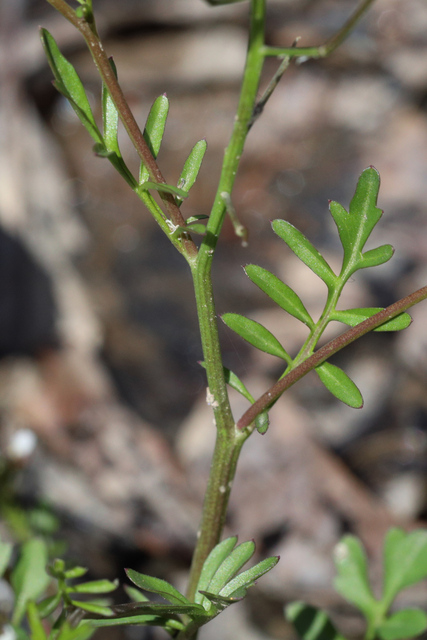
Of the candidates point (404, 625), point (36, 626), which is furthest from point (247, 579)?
point (404, 625)

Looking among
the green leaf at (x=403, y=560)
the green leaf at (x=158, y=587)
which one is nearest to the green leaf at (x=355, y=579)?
the green leaf at (x=403, y=560)

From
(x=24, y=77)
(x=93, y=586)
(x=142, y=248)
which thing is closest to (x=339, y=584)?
(x=93, y=586)

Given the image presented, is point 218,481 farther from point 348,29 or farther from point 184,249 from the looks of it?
point 348,29

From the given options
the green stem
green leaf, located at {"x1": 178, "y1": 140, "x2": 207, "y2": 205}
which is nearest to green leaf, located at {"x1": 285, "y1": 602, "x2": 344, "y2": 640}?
green leaf, located at {"x1": 178, "y1": 140, "x2": 207, "y2": 205}

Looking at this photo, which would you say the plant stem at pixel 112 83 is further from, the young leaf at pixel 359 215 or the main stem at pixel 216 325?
the young leaf at pixel 359 215

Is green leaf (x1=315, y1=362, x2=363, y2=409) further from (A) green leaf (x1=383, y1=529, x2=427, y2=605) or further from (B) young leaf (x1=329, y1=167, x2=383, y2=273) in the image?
(A) green leaf (x1=383, y1=529, x2=427, y2=605)

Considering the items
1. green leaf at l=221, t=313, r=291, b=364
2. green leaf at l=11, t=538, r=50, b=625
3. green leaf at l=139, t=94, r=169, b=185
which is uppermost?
green leaf at l=139, t=94, r=169, b=185
